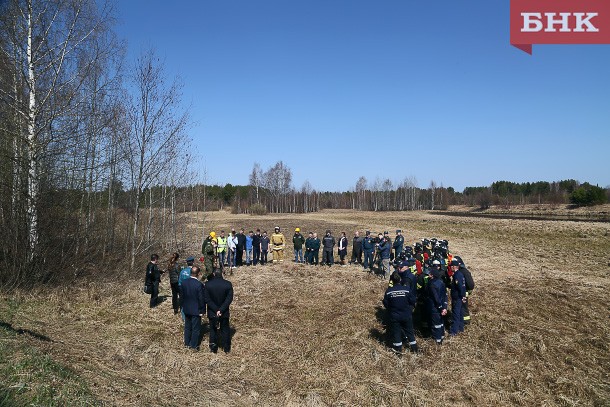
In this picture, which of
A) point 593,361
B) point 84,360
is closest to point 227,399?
point 84,360

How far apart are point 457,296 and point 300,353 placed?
4046 mm

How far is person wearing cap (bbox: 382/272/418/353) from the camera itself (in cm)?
776

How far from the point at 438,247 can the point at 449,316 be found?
3368 millimetres

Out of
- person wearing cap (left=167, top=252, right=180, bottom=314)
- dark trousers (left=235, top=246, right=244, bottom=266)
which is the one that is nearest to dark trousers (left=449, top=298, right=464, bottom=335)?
person wearing cap (left=167, top=252, right=180, bottom=314)

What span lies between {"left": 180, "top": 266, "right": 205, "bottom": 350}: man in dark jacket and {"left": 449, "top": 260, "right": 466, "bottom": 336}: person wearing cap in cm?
595

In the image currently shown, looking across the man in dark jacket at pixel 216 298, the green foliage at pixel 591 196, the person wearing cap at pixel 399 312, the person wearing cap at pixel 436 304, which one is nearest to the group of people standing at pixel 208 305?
the man in dark jacket at pixel 216 298

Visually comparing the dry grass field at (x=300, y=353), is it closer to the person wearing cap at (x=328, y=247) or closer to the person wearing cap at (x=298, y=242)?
the person wearing cap at (x=328, y=247)

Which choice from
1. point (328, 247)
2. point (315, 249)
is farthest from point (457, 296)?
point (315, 249)

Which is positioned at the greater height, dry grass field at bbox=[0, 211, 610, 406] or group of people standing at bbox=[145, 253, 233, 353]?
group of people standing at bbox=[145, 253, 233, 353]

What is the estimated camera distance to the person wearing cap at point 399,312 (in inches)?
306

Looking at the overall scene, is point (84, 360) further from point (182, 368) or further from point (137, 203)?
point (137, 203)

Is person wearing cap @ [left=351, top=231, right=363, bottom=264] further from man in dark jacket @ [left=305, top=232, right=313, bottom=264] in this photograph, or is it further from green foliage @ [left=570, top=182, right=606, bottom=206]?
green foliage @ [left=570, top=182, right=606, bottom=206]

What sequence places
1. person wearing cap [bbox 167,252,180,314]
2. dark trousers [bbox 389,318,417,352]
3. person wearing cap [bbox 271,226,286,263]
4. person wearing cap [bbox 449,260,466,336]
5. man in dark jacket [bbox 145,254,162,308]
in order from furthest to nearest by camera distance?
person wearing cap [bbox 271,226,286,263]
man in dark jacket [bbox 145,254,162,308]
person wearing cap [bbox 167,252,180,314]
person wearing cap [bbox 449,260,466,336]
dark trousers [bbox 389,318,417,352]

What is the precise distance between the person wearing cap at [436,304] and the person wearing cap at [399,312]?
0.75 metres
